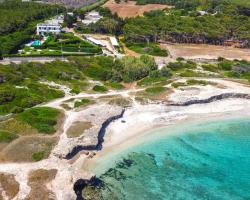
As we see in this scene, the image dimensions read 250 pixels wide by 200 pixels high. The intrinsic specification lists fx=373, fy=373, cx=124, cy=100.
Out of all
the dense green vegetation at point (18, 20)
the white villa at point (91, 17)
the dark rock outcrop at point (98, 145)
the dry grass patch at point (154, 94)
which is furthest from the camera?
the white villa at point (91, 17)

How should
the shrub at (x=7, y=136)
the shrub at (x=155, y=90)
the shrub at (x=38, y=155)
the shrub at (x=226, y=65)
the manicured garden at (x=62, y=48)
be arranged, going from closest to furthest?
the shrub at (x=38, y=155) → the shrub at (x=7, y=136) → the shrub at (x=155, y=90) → the shrub at (x=226, y=65) → the manicured garden at (x=62, y=48)

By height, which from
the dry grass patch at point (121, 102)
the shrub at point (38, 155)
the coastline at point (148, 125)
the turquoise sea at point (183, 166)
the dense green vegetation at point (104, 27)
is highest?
the dense green vegetation at point (104, 27)

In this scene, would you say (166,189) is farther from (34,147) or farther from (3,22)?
(3,22)

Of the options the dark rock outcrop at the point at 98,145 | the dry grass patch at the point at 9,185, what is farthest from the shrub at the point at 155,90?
the dry grass patch at the point at 9,185

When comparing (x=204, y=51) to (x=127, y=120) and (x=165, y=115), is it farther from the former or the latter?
(x=127, y=120)

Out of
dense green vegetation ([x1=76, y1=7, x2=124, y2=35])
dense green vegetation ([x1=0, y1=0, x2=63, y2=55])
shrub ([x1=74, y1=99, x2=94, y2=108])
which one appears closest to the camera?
shrub ([x1=74, y1=99, x2=94, y2=108])

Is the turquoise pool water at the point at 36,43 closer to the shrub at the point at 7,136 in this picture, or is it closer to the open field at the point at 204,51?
the open field at the point at 204,51

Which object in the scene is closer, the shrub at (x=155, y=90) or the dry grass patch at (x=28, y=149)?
the dry grass patch at (x=28, y=149)

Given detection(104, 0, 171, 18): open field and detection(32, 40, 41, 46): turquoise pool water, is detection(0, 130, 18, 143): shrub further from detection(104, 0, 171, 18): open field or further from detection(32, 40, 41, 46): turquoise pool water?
detection(104, 0, 171, 18): open field

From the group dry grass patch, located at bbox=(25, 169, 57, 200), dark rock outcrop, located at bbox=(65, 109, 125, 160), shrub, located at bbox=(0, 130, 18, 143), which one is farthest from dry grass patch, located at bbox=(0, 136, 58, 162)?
dry grass patch, located at bbox=(25, 169, 57, 200)
